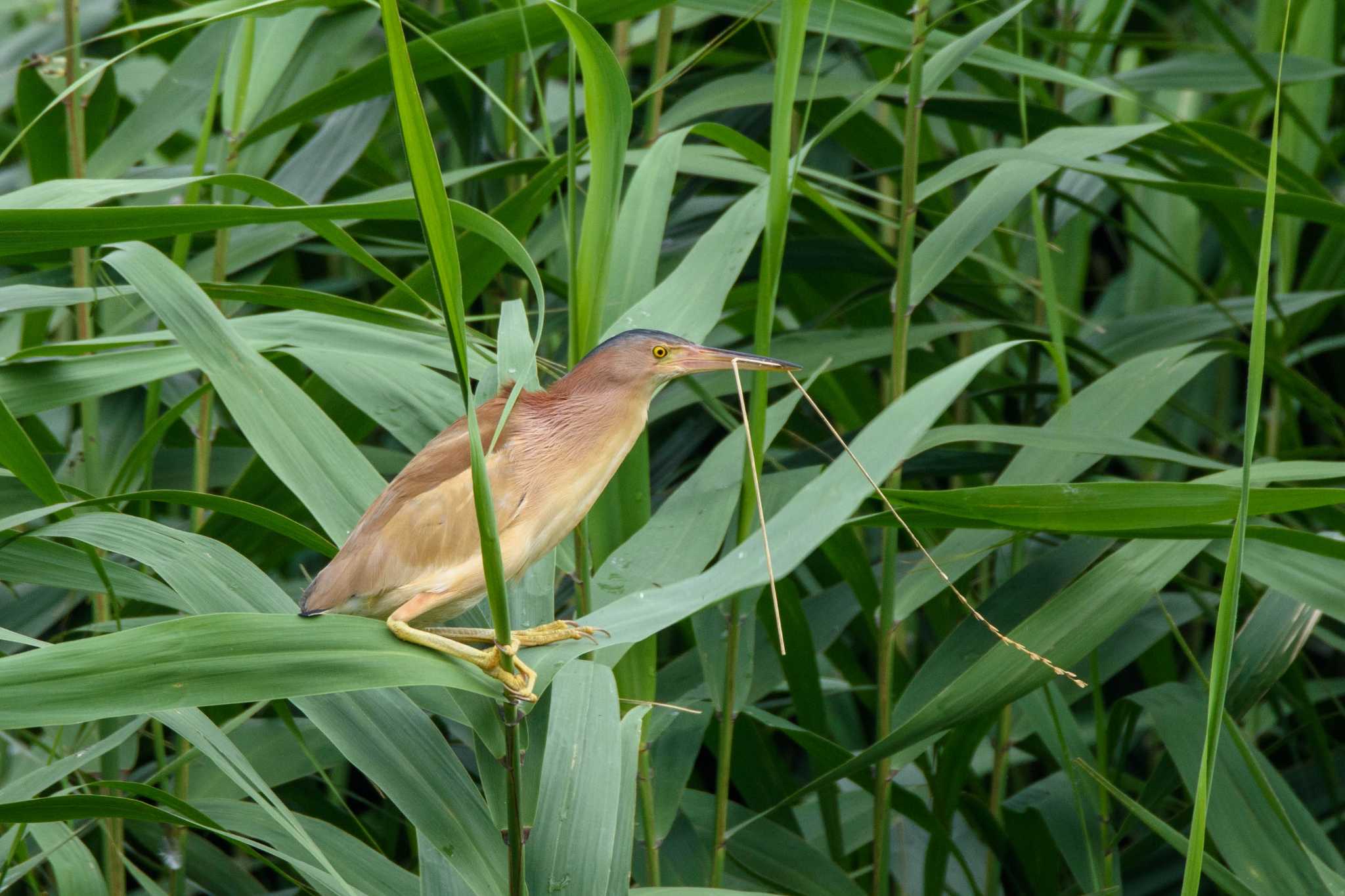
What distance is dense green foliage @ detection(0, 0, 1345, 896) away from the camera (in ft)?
2.75

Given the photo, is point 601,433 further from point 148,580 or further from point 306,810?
point 306,810

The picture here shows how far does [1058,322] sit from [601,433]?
537mm

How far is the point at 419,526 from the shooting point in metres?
0.88

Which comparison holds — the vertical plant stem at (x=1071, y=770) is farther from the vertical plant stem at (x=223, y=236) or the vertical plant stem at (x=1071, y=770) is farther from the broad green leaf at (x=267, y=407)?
the vertical plant stem at (x=223, y=236)

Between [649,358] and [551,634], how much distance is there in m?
0.23

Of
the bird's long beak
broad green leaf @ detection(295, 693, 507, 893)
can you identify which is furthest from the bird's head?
broad green leaf @ detection(295, 693, 507, 893)

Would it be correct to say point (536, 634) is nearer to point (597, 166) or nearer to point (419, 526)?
point (419, 526)

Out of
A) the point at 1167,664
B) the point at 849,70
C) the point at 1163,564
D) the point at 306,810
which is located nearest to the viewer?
the point at 1163,564

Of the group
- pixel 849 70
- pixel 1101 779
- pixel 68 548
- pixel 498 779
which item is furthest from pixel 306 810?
pixel 849 70

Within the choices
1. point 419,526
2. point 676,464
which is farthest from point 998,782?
point 419,526

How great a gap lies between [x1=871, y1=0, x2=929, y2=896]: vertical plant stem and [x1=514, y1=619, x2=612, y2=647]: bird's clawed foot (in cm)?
40

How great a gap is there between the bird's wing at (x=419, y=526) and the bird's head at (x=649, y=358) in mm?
100

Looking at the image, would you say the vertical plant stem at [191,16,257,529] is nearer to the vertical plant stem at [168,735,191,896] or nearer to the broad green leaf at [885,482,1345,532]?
the vertical plant stem at [168,735,191,896]

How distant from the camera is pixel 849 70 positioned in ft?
7.64
